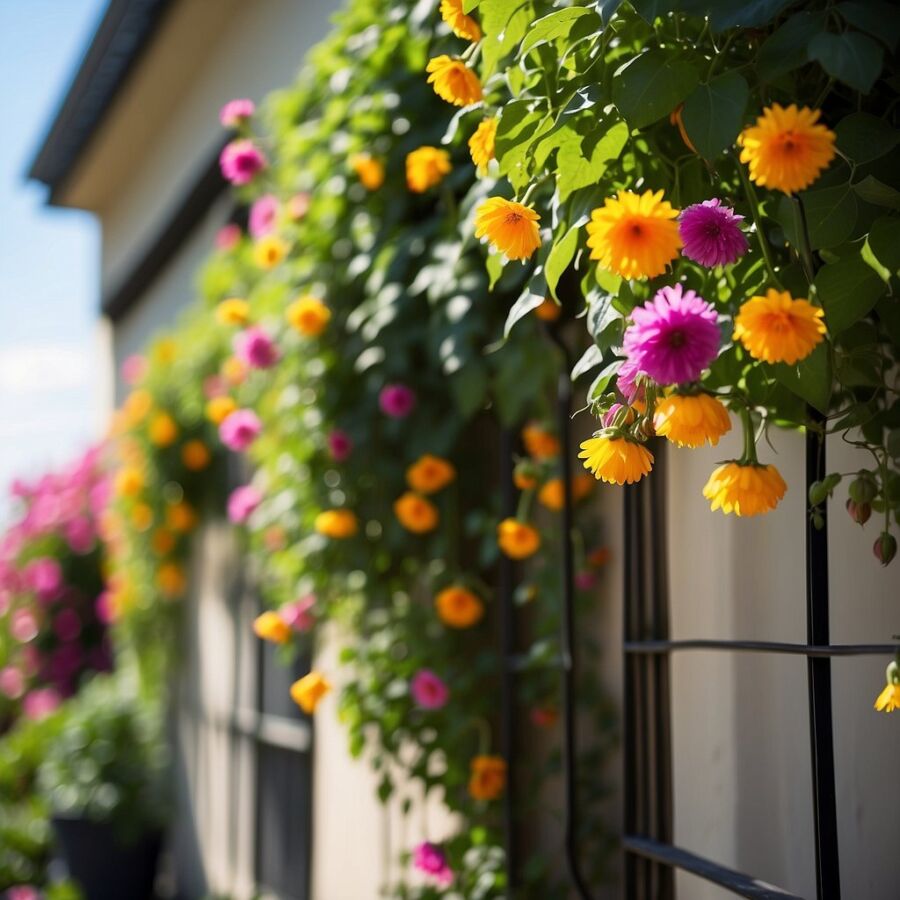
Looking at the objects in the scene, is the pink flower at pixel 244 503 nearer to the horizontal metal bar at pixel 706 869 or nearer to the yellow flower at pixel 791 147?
the horizontal metal bar at pixel 706 869

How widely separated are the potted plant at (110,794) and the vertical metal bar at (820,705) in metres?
3.65

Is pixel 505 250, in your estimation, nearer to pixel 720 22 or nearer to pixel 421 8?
pixel 720 22

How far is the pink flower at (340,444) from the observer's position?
8.64 ft

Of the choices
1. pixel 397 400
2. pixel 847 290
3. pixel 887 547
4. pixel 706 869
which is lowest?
pixel 706 869

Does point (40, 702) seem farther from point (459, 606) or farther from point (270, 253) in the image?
point (459, 606)

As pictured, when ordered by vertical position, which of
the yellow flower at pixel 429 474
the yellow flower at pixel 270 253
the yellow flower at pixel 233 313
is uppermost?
the yellow flower at pixel 270 253

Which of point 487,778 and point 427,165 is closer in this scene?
point 427,165

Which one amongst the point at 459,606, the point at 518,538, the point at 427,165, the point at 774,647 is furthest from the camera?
the point at 459,606

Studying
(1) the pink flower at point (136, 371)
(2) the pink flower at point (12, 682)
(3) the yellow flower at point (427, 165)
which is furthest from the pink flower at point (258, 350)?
(2) the pink flower at point (12, 682)

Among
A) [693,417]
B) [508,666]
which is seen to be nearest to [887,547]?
[693,417]

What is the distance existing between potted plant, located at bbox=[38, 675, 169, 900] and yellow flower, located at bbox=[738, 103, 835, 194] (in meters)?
4.10

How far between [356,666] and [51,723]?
10.8 ft

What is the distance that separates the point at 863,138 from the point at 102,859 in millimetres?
4106

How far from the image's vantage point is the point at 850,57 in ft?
3.15
